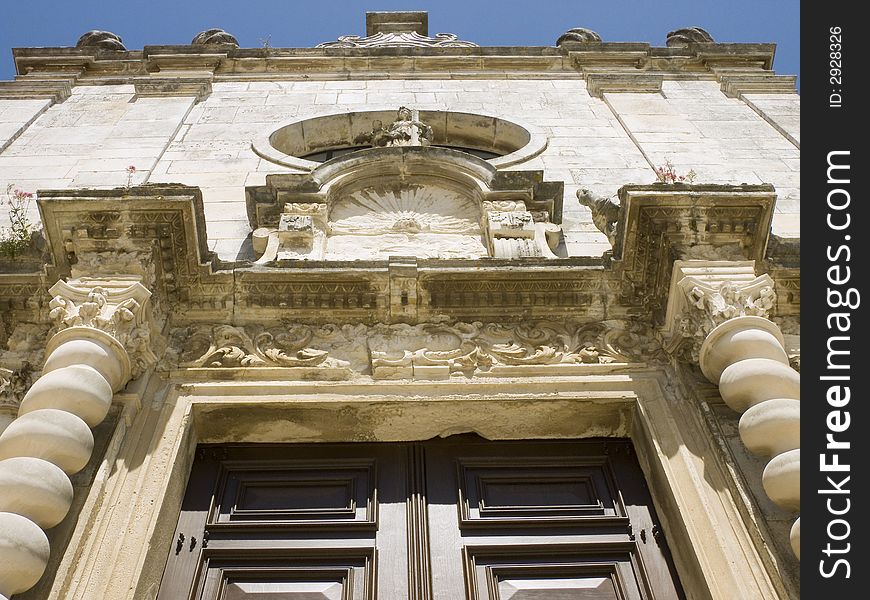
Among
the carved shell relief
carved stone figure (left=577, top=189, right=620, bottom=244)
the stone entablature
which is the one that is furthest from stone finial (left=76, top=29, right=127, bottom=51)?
carved stone figure (left=577, top=189, right=620, bottom=244)

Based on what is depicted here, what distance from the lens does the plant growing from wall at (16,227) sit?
5832mm

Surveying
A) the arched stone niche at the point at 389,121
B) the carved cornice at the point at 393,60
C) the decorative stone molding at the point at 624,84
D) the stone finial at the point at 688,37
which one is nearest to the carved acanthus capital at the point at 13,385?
the arched stone niche at the point at 389,121

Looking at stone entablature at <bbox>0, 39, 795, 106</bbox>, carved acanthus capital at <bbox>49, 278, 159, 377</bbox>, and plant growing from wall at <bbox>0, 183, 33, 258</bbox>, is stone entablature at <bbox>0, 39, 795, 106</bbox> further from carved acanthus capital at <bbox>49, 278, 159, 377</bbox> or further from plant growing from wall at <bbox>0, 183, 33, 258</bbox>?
carved acanthus capital at <bbox>49, 278, 159, 377</bbox>

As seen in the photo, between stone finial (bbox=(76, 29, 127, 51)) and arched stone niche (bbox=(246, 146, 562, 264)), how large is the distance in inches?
240

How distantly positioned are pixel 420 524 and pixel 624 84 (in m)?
7.40

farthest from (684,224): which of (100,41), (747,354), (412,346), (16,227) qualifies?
(100,41)

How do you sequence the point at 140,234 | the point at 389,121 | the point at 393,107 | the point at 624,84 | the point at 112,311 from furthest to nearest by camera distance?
the point at 624,84 → the point at 393,107 → the point at 389,121 → the point at 140,234 → the point at 112,311

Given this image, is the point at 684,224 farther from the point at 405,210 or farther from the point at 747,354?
the point at 405,210

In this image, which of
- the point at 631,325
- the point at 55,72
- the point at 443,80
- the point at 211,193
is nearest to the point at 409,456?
the point at 631,325

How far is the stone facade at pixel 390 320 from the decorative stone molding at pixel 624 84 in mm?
1372

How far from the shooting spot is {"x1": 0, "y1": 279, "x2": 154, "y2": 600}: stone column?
146 inches

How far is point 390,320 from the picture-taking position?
5859mm

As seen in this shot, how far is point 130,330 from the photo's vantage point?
203 inches
